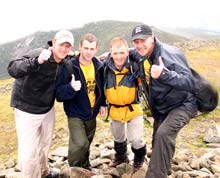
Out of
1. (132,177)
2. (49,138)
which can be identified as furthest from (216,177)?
(49,138)

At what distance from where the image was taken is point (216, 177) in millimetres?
10492

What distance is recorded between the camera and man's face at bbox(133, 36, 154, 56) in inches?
334

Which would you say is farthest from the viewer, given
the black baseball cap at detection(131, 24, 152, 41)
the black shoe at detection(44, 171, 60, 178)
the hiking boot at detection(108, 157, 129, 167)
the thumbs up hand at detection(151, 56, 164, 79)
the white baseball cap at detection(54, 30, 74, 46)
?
the hiking boot at detection(108, 157, 129, 167)

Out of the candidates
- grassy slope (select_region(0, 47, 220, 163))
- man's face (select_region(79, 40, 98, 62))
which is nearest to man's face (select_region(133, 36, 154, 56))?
man's face (select_region(79, 40, 98, 62))

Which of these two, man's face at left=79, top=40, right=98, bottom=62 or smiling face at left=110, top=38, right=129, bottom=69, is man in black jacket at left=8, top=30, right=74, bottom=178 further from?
smiling face at left=110, top=38, right=129, bottom=69

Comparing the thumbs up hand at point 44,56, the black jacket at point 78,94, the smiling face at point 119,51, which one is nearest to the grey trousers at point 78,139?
the black jacket at point 78,94

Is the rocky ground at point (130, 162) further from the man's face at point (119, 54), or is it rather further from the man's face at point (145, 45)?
the man's face at point (145, 45)

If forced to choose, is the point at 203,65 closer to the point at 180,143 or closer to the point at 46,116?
the point at 180,143

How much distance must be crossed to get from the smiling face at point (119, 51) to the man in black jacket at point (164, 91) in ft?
1.66

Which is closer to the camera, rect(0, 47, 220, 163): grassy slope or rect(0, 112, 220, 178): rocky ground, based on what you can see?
rect(0, 112, 220, 178): rocky ground

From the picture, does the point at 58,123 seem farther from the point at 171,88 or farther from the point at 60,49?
the point at 171,88

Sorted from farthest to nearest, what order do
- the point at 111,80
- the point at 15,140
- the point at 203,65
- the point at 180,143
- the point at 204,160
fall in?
the point at 203,65 < the point at 15,140 < the point at 180,143 < the point at 204,160 < the point at 111,80

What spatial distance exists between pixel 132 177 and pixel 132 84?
2.44 metres

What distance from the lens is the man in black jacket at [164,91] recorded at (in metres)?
8.03
